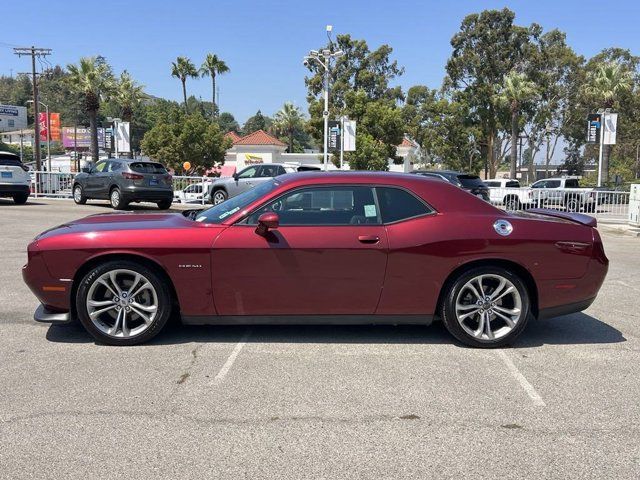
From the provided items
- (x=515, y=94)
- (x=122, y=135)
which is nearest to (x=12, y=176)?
(x=122, y=135)

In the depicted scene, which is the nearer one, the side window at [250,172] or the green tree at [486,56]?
the side window at [250,172]

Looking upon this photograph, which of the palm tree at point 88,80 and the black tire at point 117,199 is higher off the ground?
the palm tree at point 88,80

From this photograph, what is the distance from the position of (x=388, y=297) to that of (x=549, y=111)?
182ft

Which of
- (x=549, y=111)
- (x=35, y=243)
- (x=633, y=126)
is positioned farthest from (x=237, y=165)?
(x=35, y=243)

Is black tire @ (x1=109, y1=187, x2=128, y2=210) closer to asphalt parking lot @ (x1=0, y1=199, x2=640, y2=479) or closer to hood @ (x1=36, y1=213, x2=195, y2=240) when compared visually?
asphalt parking lot @ (x1=0, y1=199, x2=640, y2=479)

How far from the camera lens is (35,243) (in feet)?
16.4

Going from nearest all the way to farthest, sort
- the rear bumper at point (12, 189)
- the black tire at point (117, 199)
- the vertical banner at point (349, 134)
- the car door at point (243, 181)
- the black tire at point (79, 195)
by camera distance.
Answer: the black tire at point (117, 199) → the rear bumper at point (12, 189) → the car door at point (243, 181) → the black tire at point (79, 195) → the vertical banner at point (349, 134)

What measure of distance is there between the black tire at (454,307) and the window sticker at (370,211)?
90 cm

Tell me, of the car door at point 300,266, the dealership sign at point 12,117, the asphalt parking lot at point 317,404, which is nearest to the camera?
the asphalt parking lot at point 317,404

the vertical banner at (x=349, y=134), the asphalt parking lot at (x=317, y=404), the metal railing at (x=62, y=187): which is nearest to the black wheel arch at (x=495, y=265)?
the asphalt parking lot at (x=317, y=404)

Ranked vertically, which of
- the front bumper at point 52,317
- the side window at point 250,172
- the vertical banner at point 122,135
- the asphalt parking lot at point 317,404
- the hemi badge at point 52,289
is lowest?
the asphalt parking lot at point 317,404

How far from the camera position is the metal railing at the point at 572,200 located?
767 inches

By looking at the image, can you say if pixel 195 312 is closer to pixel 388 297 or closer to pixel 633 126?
pixel 388 297

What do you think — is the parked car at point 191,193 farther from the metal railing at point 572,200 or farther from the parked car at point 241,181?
the metal railing at point 572,200
